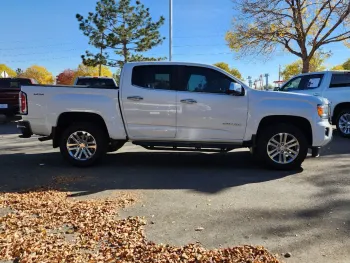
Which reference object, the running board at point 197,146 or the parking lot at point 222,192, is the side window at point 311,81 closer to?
the parking lot at point 222,192

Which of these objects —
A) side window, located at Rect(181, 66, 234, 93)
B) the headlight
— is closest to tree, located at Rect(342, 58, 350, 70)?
the headlight

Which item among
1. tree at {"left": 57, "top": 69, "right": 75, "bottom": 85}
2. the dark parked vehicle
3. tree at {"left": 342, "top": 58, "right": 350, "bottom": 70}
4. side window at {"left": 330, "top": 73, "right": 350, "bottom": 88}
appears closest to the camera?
side window at {"left": 330, "top": 73, "right": 350, "bottom": 88}

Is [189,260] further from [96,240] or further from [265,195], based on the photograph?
[265,195]

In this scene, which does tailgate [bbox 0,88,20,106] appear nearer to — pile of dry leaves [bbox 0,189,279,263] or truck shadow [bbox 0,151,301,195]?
truck shadow [bbox 0,151,301,195]

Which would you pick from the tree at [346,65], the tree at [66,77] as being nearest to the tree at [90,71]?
the tree at [66,77]

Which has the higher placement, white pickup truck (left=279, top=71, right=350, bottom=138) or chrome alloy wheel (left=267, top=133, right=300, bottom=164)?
white pickup truck (left=279, top=71, right=350, bottom=138)

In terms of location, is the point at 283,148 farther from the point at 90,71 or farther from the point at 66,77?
the point at 66,77

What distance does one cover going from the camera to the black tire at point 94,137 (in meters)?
6.61

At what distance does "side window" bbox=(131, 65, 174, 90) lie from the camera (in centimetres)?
657

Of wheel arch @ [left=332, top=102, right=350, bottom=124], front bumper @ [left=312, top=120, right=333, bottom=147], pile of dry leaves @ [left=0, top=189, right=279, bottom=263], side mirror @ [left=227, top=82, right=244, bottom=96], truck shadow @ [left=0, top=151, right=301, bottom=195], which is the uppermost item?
side mirror @ [left=227, top=82, right=244, bottom=96]

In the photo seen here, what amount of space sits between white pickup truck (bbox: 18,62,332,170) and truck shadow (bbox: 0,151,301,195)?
40 cm

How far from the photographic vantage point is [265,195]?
5055mm

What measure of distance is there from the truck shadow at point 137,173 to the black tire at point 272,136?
0.15m

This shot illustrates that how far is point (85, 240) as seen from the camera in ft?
11.6
